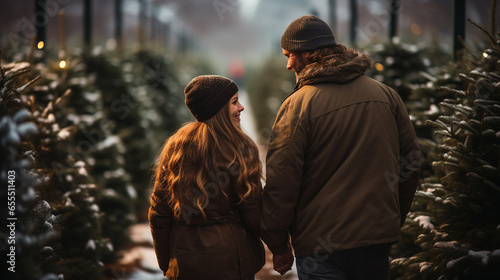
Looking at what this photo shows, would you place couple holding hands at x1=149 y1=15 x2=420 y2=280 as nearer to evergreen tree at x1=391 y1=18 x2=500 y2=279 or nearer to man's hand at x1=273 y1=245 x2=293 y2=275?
man's hand at x1=273 y1=245 x2=293 y2=275

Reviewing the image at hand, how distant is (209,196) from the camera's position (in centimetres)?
291

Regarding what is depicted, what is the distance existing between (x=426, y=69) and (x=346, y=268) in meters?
3.99

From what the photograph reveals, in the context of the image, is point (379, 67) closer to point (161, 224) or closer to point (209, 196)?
point (209, 196)

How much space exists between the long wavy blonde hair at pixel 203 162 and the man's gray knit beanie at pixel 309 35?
0.60 meters

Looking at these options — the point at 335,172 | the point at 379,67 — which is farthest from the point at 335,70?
the point at 379,67

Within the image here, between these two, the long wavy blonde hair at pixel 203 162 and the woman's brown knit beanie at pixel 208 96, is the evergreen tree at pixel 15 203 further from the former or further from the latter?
the woman's brown knit beanie at pixel 208 96

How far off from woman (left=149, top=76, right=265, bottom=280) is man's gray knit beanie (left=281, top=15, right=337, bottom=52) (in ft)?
1.64

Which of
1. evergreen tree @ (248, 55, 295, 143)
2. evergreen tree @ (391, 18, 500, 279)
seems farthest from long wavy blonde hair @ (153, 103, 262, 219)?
evergreen tree @ (248, 55, 295, 143)

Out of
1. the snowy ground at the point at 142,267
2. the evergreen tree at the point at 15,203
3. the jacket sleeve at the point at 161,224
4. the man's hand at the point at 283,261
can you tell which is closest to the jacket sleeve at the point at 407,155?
the man's hand at the point at 283,261

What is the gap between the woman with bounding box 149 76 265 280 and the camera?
2891mm

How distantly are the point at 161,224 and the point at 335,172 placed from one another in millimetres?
1099

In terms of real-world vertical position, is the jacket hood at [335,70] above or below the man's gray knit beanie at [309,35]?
below

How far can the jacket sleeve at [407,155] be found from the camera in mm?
2936

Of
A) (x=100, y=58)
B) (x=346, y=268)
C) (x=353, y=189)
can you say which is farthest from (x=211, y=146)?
(x=100, y=58)
